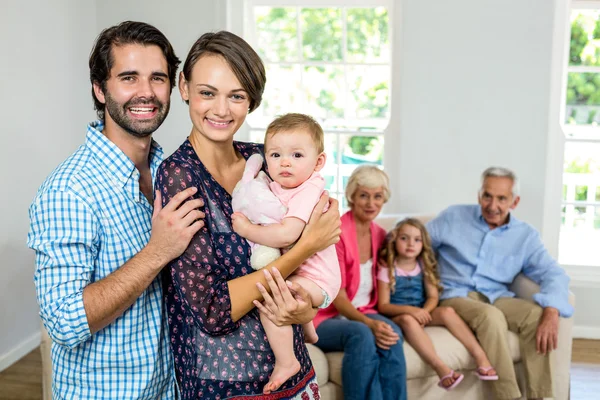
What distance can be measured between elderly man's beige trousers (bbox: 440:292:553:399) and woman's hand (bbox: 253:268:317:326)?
2.06m

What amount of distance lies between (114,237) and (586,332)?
3986 millimetres

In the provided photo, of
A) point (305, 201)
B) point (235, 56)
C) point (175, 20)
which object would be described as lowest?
point (305, 201)

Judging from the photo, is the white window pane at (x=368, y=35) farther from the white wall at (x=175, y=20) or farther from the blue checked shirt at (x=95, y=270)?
the blue checked shirt at (x=95, y=270)

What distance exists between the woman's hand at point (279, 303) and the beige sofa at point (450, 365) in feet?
5.40

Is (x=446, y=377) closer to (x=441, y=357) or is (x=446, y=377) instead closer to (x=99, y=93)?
(x=441, y=357)

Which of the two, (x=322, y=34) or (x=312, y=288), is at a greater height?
(x=322, y=34)

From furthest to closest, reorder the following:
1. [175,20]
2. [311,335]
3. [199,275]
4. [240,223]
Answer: [175,20]
[311,335]
[240,223]
[199,275]

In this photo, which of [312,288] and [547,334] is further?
[547,334]

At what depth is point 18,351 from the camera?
4.29 meters

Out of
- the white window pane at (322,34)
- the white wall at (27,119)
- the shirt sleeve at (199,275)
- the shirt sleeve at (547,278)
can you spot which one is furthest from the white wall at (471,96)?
the shirt sleeve at (199,275)

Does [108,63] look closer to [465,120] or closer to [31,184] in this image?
[31,184]

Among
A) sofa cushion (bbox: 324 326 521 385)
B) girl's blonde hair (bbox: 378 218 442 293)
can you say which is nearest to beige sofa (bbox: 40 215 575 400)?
sofa cushion (bbox: 324 326 521 385)

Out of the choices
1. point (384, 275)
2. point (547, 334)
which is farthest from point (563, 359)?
point (384, 275)

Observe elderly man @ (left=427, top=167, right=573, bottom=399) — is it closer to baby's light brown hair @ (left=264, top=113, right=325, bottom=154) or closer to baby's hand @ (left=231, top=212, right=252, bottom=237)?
baby's light brown hair @ (left=264, top=113, right=325, bottom=154)
